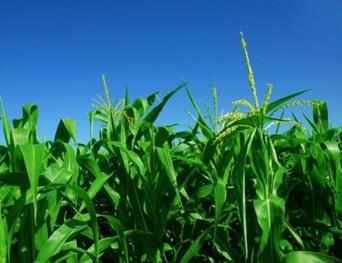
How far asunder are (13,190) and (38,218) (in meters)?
0.31

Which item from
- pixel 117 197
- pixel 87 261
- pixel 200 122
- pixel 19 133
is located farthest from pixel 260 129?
pixel 19 133

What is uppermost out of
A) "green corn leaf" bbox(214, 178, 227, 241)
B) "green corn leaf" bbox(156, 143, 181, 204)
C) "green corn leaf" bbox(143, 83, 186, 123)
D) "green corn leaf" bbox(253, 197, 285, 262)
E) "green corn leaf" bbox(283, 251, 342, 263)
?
"green corn leaf" bbox(143, 83, 186, 123)

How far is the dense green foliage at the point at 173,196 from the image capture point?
202cm

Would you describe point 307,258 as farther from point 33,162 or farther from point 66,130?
point 66,130

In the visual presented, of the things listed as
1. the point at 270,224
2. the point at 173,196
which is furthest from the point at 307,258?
the point at 173,196

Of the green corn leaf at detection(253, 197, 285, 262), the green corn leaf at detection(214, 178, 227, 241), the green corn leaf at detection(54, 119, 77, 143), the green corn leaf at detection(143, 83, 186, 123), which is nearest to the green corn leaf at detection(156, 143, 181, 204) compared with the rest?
the green corn leaf at detection(214, 178, 227, 241)

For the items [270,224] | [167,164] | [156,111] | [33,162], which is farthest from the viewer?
[156,111]

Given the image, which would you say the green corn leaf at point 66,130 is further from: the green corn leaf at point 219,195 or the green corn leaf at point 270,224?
the green corn leaf at point 270,224

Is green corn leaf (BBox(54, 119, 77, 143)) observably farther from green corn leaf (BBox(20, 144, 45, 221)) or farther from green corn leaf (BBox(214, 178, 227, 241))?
green corn leaf (BBox(214, 178, 227, 241))

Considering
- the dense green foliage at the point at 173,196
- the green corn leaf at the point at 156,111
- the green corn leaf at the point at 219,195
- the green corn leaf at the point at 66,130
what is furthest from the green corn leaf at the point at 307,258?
the green corn leaf at the point at 66,130

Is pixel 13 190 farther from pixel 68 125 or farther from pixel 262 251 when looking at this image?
pixel 262 251

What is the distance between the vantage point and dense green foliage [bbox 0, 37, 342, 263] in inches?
79.7

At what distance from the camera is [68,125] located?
8.97 feet

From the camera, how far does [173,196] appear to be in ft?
7.38
